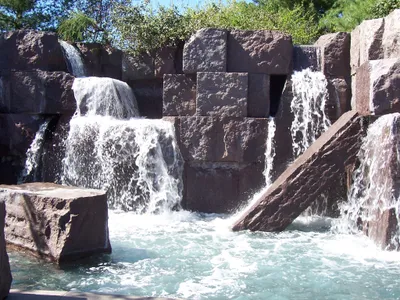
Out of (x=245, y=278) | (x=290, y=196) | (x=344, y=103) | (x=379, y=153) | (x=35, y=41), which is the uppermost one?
(x=35, y=41)

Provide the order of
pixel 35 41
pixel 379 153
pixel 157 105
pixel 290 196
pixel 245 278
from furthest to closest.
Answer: pixel 157 105 < pixel 35 41 < pixel 290 196 < pixel 379 153 < pixel 245 278

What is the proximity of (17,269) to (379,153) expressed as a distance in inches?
153

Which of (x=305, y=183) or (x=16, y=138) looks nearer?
(x=305, y=183)

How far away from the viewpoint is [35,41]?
27.4 feet

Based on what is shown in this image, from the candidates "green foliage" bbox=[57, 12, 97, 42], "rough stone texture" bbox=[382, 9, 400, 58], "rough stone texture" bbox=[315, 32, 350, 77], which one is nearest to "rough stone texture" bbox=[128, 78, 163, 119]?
"rough stone texture" bbox=[315, 32, 350, 77]

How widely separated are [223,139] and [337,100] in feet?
5.94

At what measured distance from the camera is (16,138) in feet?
26.3

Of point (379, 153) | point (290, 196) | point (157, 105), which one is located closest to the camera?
point (379, 153)

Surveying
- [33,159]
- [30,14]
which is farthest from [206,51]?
[30,14]

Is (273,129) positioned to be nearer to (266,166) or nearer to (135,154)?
(266,166)

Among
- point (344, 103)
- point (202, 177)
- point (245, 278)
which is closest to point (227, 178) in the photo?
point (202, 177)

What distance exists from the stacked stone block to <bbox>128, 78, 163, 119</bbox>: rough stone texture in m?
1.16

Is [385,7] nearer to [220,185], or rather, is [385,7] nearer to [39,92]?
[220,185]

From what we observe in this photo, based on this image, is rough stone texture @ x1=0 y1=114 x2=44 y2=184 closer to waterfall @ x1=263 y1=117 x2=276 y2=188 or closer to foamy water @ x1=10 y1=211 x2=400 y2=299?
foamy water @ x1=10 y1=211 x2=400 y2=299
